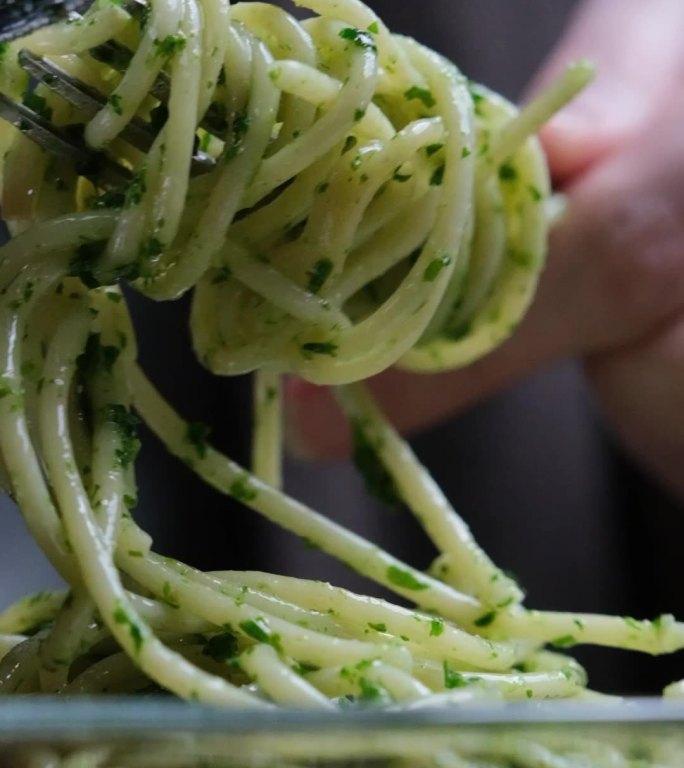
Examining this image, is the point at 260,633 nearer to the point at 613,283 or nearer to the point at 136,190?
the point at 136,190

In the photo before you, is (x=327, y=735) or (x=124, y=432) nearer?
(x=327, y=735)

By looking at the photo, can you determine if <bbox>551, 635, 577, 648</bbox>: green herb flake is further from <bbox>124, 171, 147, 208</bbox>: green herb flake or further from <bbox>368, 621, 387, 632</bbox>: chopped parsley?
<bbox>124, 171, 147, 208</bbox>: green herb flake

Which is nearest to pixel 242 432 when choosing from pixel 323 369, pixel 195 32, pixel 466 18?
pixel 323 369

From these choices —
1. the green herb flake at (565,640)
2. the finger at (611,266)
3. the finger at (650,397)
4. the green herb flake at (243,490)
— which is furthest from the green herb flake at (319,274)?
the finger at (650,397)

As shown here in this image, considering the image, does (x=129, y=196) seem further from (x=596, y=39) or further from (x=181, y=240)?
(x=596, y=39)

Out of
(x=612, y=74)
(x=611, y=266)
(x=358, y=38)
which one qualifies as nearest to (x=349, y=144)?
(x=358, y=38)

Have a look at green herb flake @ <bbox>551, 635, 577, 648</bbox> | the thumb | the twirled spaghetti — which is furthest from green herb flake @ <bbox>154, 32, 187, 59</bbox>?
the thumb

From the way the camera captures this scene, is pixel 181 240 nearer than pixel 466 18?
Yes
